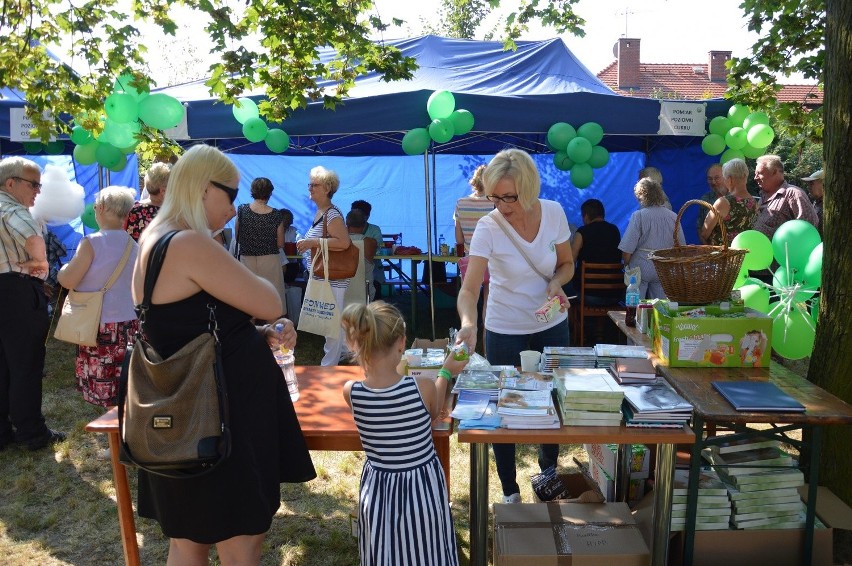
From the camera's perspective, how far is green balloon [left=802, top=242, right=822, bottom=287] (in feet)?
10.5

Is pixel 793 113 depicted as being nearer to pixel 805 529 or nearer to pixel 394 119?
pixel 394 119

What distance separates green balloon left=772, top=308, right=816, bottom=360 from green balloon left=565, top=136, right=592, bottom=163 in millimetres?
3233

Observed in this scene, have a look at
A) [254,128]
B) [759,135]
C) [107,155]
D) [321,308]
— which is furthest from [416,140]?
[759,135]

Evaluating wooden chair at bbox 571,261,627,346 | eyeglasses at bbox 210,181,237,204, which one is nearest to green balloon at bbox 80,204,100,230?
wooden chair at bbox 571,261,627,346

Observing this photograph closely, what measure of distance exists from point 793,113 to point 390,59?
10.0ft

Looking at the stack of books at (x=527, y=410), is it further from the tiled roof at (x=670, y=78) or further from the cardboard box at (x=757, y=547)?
the tiled roof at (x=670, y=78)

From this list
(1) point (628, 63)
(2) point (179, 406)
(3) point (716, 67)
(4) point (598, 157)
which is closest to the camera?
(2) point (179, 406)

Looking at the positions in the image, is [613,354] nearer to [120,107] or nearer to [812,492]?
[812,492]

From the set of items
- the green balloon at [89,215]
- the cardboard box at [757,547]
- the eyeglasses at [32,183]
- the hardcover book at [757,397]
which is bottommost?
the cardboard box at [757,547]

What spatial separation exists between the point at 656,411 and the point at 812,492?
27.0 inches

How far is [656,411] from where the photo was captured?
83.0 inches

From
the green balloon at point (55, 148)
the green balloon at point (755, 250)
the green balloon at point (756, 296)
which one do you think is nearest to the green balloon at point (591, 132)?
the green balloon at point (755, 250)

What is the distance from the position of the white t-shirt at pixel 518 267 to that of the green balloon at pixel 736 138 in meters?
4.36

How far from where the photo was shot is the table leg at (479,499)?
2242mm
